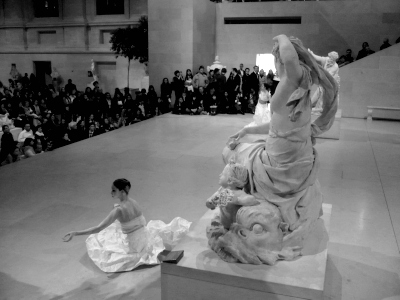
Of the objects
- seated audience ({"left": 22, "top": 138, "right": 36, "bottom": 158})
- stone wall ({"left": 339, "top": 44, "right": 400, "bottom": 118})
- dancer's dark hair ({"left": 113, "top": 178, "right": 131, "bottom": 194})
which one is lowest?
seated audience ({"left": 22, "top": 138, "right": 36, "bottom": 158})

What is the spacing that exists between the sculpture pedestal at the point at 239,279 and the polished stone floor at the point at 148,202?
70 cm

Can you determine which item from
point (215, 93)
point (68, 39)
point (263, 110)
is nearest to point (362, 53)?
point (215, 93)

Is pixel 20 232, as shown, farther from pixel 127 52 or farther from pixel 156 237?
pixel 127 52

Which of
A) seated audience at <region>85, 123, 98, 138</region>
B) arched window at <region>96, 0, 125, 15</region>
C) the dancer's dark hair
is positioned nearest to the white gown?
seated audience at <region>85, 123, 98, 138</region>

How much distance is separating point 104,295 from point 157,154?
5354mm

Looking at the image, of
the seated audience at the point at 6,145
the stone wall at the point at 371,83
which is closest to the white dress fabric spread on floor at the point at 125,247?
the seated audience at the point at 6,145

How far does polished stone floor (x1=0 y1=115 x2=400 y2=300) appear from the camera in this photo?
4.24 meters

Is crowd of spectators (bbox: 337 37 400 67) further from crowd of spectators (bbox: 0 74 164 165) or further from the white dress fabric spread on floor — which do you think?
the white dress fabric spread on floor

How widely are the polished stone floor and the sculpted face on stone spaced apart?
38.5 inches

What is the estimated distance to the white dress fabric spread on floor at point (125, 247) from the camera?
14.7 ft

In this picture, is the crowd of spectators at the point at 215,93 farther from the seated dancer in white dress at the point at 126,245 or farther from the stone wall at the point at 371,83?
the seated dancer in white dress at the point at 126,245

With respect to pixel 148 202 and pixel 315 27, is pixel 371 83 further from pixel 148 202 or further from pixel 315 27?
pixel 148 202

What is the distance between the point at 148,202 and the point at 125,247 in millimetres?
1870

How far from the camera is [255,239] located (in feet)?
11.3
